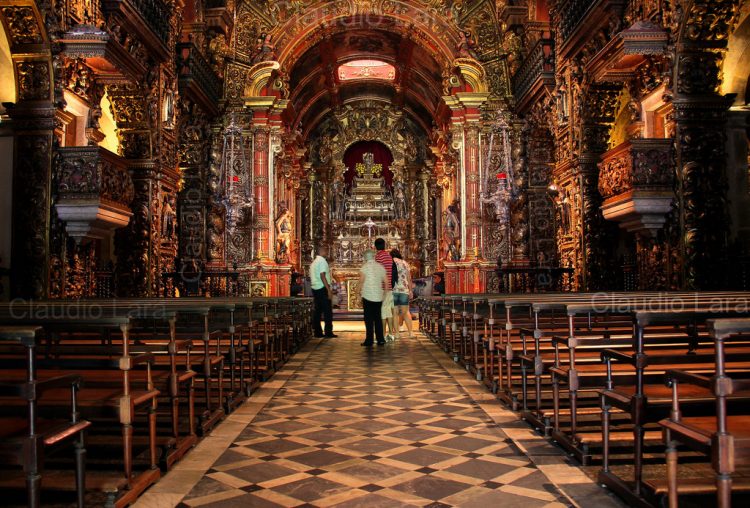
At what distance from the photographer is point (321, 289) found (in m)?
12.5

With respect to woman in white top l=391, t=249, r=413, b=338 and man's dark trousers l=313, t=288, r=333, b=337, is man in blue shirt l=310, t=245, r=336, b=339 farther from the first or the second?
woman in white top l=391, t=249, r=413, b=338

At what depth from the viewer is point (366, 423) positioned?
16.9ft

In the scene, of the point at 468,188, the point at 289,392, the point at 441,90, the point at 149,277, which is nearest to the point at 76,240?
the point at 149,277

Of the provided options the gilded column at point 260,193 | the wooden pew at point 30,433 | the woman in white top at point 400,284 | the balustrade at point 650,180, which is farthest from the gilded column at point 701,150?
the gilded column at point 260,193

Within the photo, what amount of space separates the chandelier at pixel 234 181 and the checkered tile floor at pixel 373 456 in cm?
1282

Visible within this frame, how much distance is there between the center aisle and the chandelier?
12.7 metres

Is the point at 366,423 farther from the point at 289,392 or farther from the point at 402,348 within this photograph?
the point at 402,348

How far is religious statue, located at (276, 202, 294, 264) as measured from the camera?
20.1m

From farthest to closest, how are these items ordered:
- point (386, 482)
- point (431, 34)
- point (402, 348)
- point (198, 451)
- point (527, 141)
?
1. point (431, 34)
2. point (527, 141)
3. point (402, 348)
4. point (198, 451)
5. point (386, 482)

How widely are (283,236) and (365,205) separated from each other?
1061 centimetres

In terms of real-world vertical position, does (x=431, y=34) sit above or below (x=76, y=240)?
above

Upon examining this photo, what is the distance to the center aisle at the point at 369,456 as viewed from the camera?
11.2ft

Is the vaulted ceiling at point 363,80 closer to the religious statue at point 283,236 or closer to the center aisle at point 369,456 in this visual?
the religious statue at point 283,236

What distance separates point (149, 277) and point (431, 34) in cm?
1239
